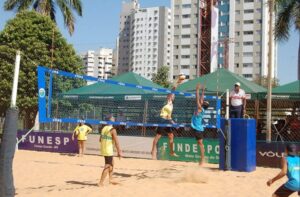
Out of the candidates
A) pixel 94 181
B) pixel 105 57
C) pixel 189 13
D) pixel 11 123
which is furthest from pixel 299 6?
pixel 105 57

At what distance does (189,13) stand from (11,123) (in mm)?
97139

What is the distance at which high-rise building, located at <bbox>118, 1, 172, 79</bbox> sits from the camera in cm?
13238

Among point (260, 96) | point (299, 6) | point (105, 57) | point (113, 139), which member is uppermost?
point (105, 57)

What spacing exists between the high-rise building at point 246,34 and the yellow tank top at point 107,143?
83591 mm

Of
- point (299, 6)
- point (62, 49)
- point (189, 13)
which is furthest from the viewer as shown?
point (189, 13)

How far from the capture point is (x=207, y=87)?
19172 millimetres

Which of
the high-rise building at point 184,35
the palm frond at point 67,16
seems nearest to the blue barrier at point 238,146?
the palm frond at point 67,16

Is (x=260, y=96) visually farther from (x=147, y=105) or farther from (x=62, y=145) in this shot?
(x=62, y=145)

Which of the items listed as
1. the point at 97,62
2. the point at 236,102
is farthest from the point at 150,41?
the point at 236,102

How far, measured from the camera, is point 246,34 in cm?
9381

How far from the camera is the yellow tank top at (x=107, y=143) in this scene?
971cm

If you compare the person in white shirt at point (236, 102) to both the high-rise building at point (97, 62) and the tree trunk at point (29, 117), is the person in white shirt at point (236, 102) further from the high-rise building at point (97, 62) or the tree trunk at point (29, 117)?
the high-rise building at point (97, 62)


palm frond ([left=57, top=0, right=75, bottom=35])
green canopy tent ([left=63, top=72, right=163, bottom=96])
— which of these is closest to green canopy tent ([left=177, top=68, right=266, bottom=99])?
green canopy tent ([left=63, top=72, right=163, bottom=96])

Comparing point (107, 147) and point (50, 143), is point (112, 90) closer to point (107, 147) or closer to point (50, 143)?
point (50, 143)
